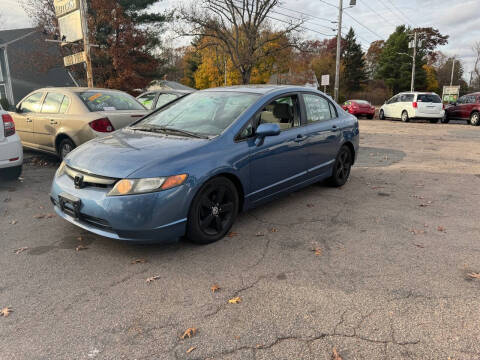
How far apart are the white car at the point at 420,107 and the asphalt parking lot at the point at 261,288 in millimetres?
16041

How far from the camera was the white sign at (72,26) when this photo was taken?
1155 centimetres

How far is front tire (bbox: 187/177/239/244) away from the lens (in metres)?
3.55

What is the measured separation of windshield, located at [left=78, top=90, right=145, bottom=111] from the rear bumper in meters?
1.35

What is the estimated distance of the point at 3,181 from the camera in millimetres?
6281

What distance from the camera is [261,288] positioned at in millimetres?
3000

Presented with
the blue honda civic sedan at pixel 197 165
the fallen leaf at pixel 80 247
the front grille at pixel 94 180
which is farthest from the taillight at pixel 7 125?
the fallen leaf at pixel 80 247

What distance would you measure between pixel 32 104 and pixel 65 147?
1626 millimetres

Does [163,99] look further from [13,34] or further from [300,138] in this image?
[13,34]

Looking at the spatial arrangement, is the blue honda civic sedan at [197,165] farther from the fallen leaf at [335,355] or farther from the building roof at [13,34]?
the building roof at [13,34]

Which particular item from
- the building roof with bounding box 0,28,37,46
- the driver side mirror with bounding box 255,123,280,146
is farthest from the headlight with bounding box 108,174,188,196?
the building roof with bounding box 0,28,37,46

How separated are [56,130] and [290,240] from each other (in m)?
5.09

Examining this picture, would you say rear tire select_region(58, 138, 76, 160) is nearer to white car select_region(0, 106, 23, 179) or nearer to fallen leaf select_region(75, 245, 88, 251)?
white car select_region(0, 106, 23, 179)

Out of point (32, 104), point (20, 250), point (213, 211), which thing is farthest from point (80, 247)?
point (32, 104)

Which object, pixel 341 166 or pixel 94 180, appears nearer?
pixel 94 180
